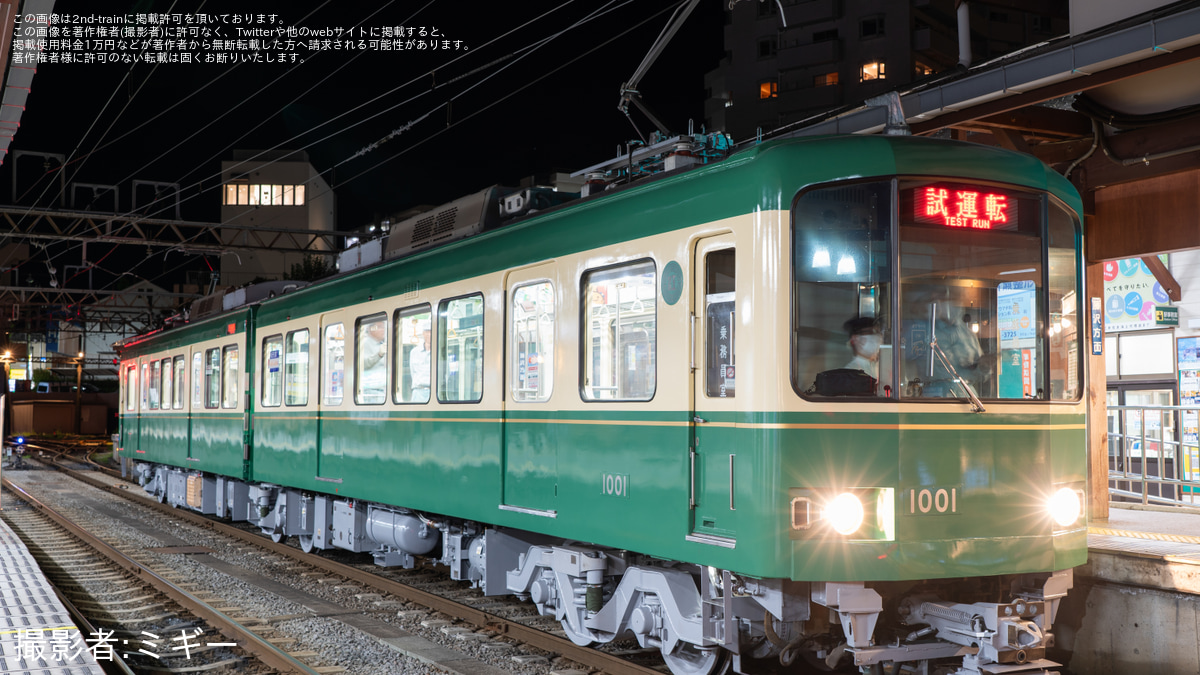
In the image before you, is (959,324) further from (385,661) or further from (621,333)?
(385,661)

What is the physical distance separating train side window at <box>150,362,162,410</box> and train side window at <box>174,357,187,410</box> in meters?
1.45

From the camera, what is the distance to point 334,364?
11.5 meters

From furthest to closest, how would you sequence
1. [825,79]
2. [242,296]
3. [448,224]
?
[825,79] → [242,296] → [448,224]

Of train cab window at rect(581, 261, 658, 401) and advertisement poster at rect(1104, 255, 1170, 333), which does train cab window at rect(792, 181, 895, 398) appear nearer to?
train cab window at rect(581, 261, 658, 401)

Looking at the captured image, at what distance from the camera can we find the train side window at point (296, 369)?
12336 mm

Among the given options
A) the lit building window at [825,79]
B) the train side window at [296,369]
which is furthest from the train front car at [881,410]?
the lit building window at [825,79]

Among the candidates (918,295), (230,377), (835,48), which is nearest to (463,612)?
(918,295)

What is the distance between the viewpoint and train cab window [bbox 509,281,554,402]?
24.9ft

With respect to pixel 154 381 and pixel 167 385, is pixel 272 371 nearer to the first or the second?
pixel 167 385

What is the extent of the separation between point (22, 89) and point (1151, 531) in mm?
10152

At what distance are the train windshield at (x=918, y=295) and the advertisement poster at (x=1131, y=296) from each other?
31.8 feet

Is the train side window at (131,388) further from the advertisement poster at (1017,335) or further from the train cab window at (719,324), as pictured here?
the advertisement poster at (1017,335)

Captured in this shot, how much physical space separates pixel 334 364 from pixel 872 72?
41932 mm

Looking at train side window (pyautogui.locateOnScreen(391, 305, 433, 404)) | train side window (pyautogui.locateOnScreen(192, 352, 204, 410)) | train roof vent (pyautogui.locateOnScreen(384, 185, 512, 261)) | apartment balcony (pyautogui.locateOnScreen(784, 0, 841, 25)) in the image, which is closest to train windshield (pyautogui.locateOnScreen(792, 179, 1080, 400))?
train roof vent (pyautogui.locateOnScreen(384, 185, 512, 261))
